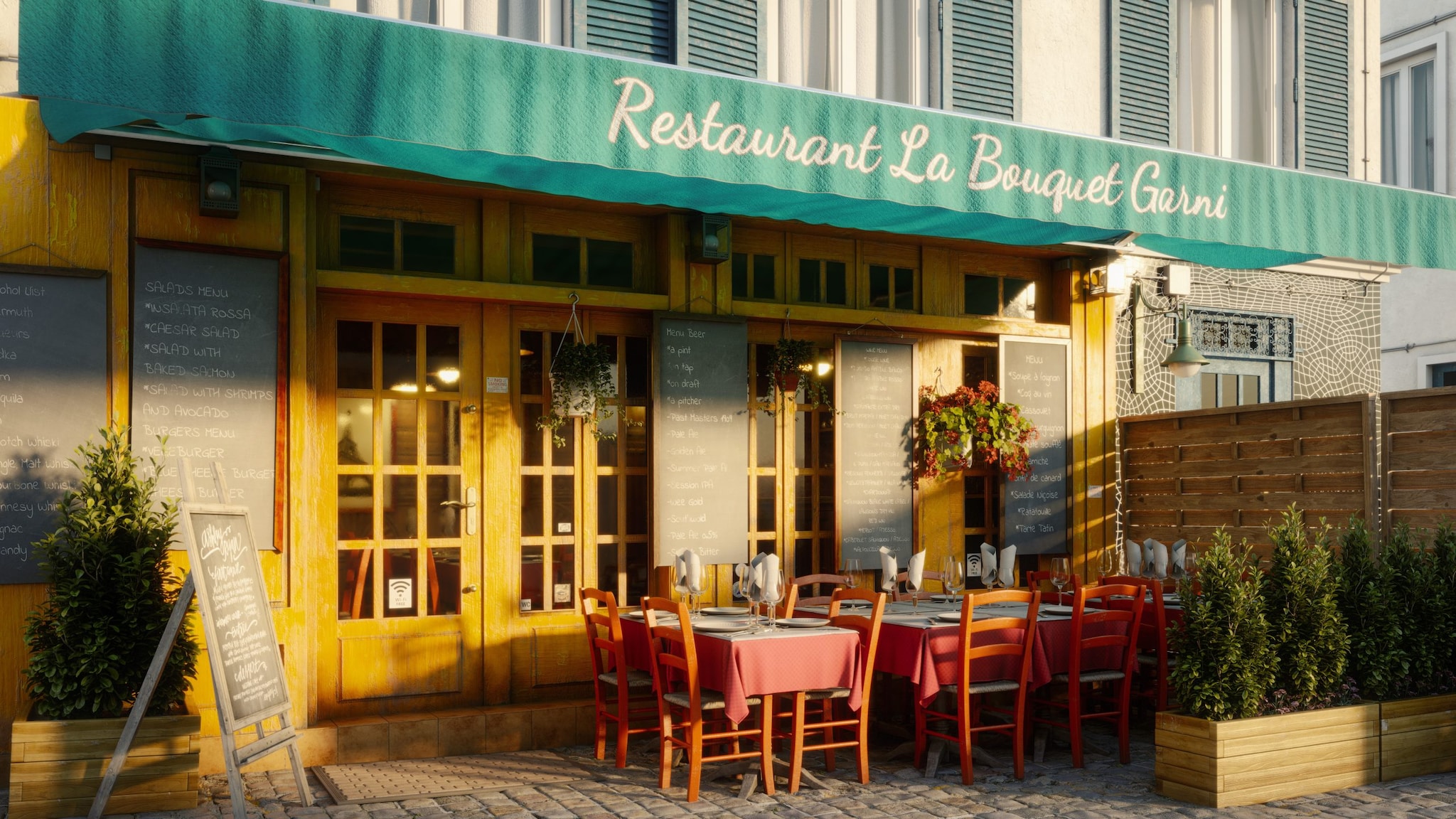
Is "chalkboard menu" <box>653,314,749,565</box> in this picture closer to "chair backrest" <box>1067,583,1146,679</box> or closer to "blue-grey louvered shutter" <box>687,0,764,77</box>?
"blue-grey louvered shutter" <box>687,0,764,77</box>

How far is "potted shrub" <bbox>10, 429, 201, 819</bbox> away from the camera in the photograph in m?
5.16

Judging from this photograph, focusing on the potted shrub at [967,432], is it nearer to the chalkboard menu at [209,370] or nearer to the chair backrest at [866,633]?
the chair backrest at [866,633]

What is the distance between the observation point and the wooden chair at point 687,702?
5578mm

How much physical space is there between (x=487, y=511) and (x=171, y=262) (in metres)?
2.16

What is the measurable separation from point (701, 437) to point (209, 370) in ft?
9.34

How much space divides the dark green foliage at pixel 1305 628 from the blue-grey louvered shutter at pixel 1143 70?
451 cm

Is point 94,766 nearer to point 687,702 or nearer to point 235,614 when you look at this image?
point 235,614

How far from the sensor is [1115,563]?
891 centimetres

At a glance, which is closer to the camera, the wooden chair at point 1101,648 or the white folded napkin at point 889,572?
the wooden chair at point 1101,648

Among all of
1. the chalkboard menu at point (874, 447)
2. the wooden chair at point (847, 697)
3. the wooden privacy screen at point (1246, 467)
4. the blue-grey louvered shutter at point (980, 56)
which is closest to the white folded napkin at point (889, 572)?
the wooden chair at point (847, 697)

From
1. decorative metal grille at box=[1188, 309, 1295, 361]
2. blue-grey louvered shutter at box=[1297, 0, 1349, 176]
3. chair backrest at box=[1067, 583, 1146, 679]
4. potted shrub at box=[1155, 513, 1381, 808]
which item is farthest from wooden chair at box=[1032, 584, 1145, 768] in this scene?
blue-grey louvered shutter at box=[1297, 0, 1349, 176]

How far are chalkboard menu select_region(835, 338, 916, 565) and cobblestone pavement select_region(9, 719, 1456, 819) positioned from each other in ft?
6.94

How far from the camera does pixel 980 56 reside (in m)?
8.73

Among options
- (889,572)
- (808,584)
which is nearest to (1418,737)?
(889,572)
